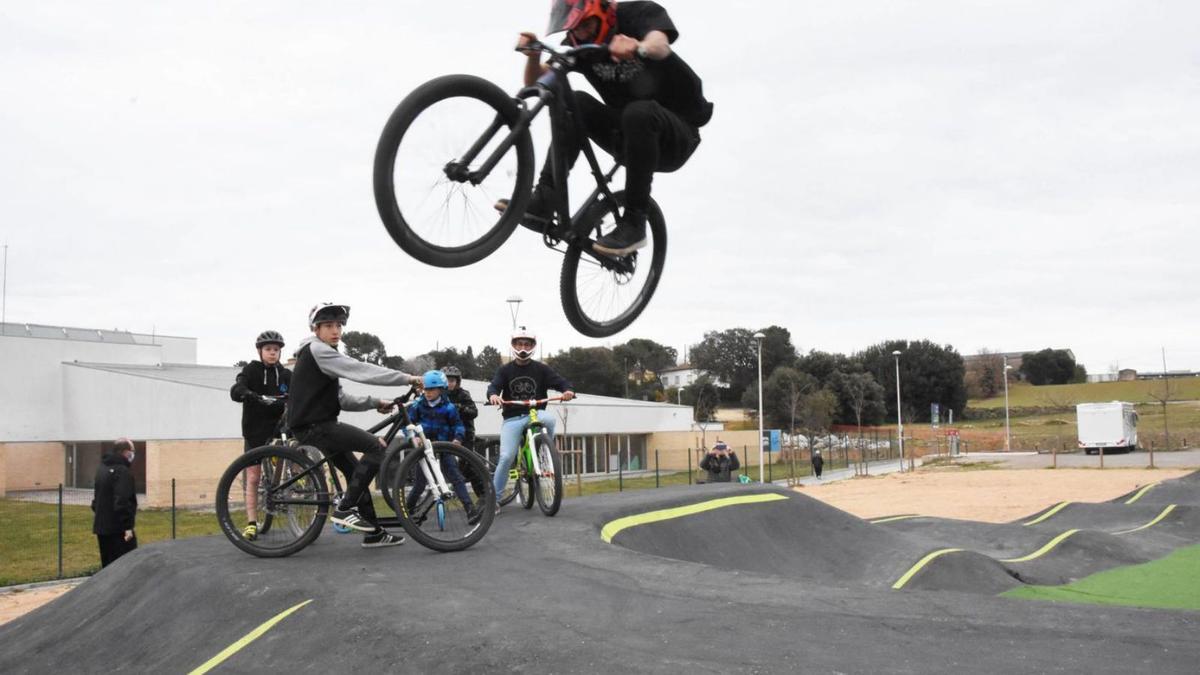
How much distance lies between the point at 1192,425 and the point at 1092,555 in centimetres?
6526

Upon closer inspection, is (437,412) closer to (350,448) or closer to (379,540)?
(379,540)

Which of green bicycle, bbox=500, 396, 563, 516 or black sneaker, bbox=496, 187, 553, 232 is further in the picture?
green bicycle, bbox=500, 396, 563, 516

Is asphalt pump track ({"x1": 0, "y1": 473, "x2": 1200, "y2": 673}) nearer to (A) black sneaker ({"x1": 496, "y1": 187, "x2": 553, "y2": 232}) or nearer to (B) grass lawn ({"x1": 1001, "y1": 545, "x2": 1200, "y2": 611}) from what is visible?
(B) grass lawn ({"x1": 1001, "y1": 545, "x2": 1200, "y2": 611})

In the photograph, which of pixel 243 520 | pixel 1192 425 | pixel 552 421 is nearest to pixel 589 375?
pixel 552 421

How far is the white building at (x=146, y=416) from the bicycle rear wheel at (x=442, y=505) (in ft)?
66.7

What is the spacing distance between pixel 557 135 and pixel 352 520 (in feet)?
14.9

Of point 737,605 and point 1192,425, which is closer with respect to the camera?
point 737,605

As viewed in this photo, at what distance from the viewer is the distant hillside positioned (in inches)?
3248

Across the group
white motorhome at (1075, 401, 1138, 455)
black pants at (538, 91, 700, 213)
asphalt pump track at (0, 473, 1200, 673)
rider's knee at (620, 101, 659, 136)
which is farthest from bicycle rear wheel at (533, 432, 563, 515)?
white motorhome at (1075, 401, 1138, 455)

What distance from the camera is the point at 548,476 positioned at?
9492mm

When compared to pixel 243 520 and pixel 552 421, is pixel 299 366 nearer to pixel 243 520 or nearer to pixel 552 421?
pixel 243 520

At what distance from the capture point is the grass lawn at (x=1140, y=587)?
31.4 feet

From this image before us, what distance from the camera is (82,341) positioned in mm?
41000

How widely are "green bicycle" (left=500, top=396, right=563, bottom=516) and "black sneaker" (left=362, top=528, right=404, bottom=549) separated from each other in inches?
79.2
